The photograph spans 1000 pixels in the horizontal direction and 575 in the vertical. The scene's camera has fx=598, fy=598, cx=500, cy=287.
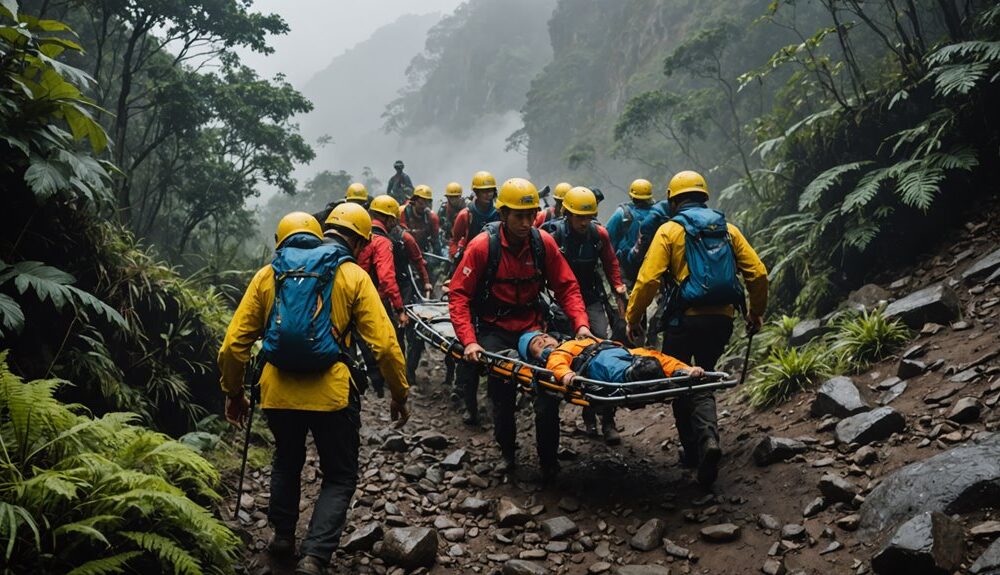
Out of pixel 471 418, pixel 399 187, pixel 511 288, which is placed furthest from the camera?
pixel 399 187

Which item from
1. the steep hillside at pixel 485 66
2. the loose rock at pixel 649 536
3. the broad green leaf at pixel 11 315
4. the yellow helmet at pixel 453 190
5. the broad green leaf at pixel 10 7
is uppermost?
the steep hillside at pixel 485 66

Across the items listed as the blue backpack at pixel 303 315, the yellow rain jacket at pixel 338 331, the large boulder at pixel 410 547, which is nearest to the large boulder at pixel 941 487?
the large boulder at pixel 410 547

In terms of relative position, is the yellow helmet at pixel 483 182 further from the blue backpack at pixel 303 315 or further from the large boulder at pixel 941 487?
the large boulder at pixel 941 487

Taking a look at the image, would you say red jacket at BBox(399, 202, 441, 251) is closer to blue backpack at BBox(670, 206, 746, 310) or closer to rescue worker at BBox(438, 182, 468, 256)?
rescue worker at BBox(438, 182, 468, 256)

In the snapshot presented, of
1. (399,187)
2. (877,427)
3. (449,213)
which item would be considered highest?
(399,187)

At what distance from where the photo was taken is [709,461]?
445cm

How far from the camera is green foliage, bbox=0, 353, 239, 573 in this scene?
8.96 feet

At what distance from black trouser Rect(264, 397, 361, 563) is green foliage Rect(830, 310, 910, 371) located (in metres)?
5.06

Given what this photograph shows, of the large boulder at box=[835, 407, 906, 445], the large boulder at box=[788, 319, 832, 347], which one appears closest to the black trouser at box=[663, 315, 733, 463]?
the large boulder at box=[835, 407, 906, 445]

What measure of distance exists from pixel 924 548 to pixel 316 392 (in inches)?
136

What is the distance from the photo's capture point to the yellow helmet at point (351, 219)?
445 centimetres

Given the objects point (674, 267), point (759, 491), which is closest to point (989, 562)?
point (759, 491)

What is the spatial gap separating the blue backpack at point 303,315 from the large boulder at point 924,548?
3.31 m

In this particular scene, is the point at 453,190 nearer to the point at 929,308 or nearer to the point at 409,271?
the point at 409,271
